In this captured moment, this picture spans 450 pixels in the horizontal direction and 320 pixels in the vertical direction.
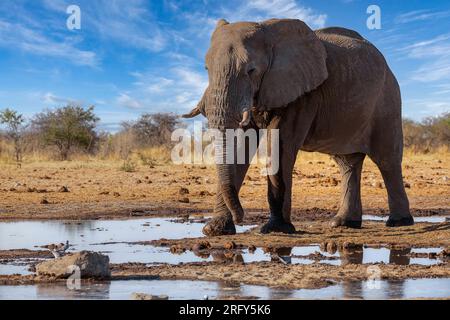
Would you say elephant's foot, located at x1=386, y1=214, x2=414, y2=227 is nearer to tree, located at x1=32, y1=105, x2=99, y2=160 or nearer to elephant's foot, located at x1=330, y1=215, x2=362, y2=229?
elephant's foot, located at x1=330, y1=215, x2=362, y2=229

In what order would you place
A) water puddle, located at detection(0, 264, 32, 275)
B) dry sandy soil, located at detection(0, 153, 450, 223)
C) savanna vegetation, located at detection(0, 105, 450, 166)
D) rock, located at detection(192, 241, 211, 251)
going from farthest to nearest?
savanna vegetation, located at detection(0, 105, 450, 166) → dry sandy soil, located at detection(0, 153, 450, 223) → rock, located at detection(192, 241, 211, 251) → water puddle, located at detection(0, 264, 32, 275)

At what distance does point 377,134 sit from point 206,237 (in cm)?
327

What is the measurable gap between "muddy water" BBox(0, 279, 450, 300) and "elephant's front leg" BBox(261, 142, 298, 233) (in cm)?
349

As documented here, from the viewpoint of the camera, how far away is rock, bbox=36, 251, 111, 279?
7.03 metres

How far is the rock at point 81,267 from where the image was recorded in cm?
703

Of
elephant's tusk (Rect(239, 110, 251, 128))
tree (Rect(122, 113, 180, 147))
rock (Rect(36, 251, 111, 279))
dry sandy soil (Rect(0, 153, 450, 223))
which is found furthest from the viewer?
tree (Rect(122, 113, 180, 147))

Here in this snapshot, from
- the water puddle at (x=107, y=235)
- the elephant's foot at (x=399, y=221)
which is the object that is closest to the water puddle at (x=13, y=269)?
the water puddle at (x=107, y=235)

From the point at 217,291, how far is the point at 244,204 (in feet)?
30.1

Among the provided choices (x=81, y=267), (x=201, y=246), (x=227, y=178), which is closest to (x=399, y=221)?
(x=227, y=178)

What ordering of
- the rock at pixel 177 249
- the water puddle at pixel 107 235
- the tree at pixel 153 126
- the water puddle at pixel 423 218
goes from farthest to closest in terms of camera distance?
1. the tree at pixel 153 126
2. the water puddle at pixel 423 218
3. the rock at pixel 177 249
4. the water puddle at pixel 107 235

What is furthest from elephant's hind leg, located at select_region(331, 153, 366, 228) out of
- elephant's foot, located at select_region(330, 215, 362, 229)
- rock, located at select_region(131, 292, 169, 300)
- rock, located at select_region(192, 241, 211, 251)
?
rock, located at select_region(131, 292, 169, 300)

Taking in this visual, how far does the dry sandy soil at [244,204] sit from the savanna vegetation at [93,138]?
2.67 meters

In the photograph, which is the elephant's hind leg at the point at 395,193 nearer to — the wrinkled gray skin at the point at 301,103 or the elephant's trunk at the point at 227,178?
the wrinkled gray skin at the point at 301,103
